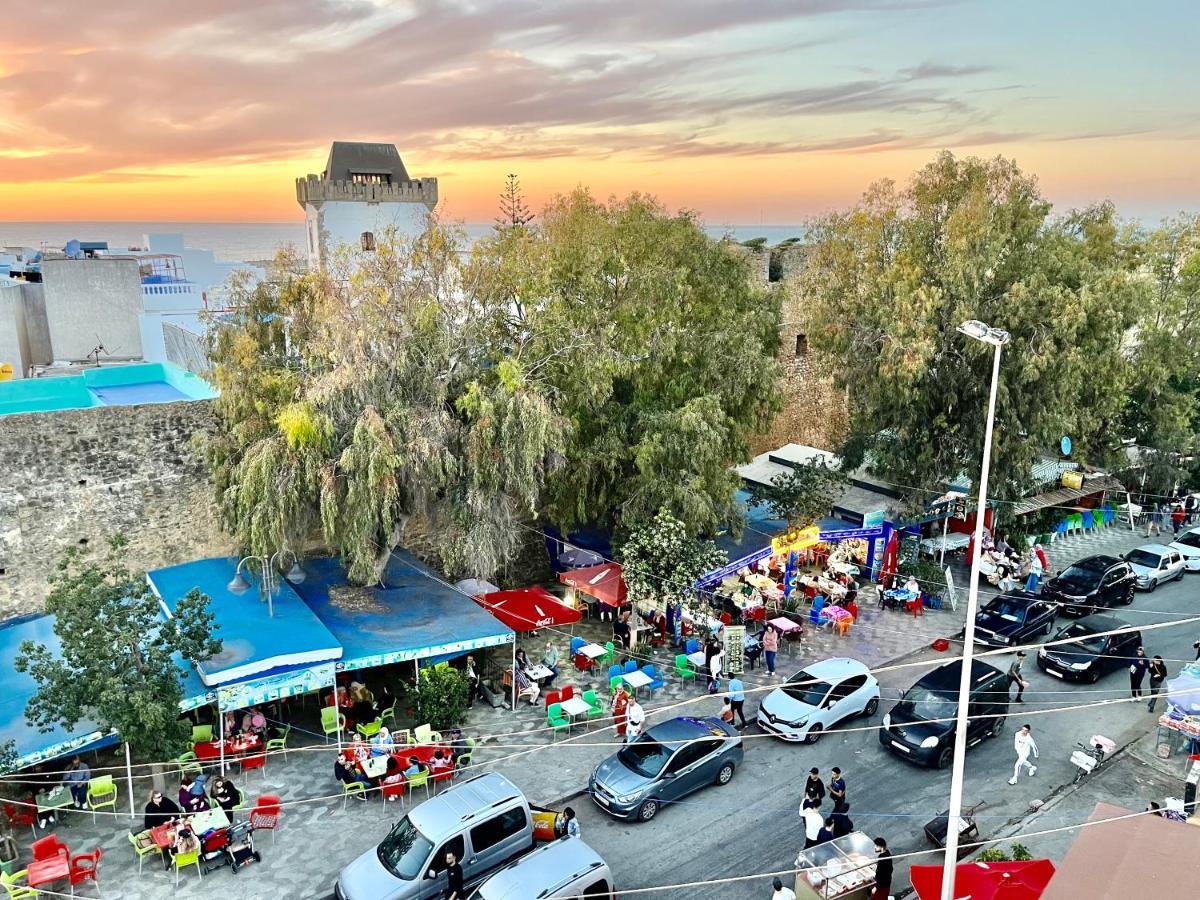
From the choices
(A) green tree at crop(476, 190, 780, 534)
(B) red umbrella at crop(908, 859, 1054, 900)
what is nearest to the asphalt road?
(B) red umbrella at crop(908, 859, 1054, 900)

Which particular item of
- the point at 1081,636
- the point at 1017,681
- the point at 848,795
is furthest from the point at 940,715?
the point at 1081,636

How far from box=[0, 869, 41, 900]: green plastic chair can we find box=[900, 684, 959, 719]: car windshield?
1197 cm

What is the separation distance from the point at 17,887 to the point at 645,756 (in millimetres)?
7588

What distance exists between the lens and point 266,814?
10969mm

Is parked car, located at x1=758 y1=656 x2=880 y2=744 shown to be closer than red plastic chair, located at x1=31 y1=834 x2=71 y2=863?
No

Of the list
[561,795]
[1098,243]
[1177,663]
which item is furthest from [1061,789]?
[1098,243]

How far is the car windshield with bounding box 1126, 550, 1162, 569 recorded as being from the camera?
20.4 meters

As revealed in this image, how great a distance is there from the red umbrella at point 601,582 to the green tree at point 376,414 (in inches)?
79.6

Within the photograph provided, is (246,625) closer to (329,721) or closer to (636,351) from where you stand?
(329,721)

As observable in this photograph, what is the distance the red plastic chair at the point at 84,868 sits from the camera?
9992 millimetres

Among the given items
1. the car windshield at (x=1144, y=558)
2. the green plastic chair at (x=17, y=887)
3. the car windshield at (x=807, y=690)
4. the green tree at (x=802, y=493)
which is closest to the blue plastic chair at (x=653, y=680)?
the car windshield at (x=807, y=690)

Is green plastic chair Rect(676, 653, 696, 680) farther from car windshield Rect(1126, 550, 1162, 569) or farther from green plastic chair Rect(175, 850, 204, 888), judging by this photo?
car windshield Rect(1126, 550, 1162, 569)

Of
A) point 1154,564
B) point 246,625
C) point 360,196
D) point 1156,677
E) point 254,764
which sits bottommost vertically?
point 1154,564

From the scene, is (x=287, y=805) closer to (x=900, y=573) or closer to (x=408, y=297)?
(x=408, y=297)
